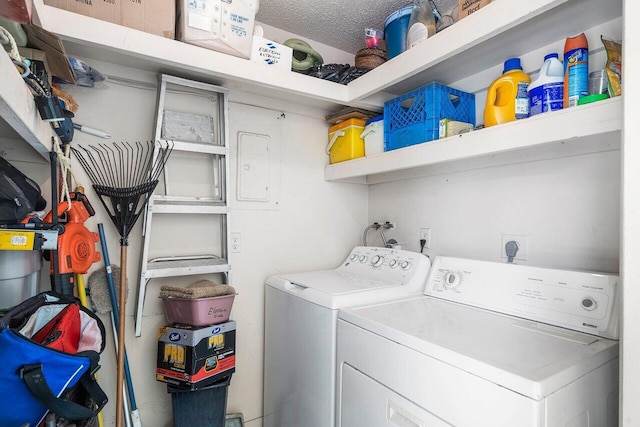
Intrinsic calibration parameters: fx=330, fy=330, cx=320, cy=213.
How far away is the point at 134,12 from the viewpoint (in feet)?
4.60

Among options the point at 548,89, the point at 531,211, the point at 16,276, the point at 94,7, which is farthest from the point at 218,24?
the point at 531,211

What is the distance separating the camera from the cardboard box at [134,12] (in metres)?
1.32

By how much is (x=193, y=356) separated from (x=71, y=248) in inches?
27.2

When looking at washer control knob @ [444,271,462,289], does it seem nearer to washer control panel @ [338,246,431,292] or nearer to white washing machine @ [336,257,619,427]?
white washing machine @ [336,257,619,427]

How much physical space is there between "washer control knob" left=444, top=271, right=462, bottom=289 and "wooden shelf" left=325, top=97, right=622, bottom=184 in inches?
20.9

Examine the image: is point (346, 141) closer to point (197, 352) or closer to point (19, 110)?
point (197, 352)

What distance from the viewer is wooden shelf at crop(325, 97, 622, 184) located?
101 centimetres

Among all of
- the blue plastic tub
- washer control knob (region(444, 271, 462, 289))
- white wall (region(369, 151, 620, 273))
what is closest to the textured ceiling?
the blue plastic tub

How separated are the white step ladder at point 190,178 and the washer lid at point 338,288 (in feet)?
1.19

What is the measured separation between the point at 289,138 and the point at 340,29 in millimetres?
799

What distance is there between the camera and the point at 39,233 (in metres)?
1.07

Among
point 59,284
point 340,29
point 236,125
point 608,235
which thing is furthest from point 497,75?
point 59,284

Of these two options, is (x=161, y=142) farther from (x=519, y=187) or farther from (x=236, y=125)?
(x=519, y=187)

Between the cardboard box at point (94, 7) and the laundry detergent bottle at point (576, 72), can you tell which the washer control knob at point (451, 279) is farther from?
the cardboard box at point (94, 7)
